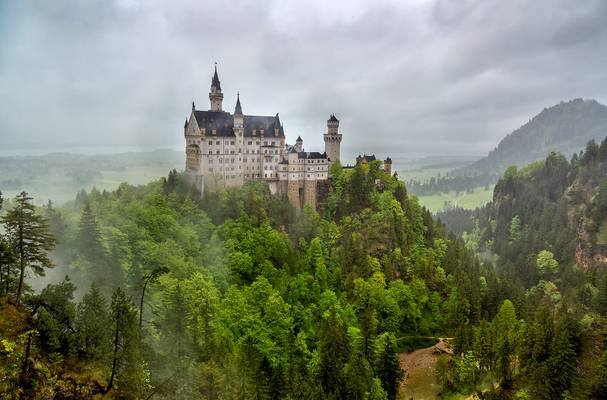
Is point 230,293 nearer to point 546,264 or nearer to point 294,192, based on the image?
point 294,192

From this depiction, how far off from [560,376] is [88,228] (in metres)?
59.3

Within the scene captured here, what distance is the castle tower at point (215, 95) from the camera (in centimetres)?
9150

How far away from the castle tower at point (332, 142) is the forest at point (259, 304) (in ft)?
15.7

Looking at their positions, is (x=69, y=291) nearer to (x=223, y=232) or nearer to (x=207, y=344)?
(x=207, y=344)

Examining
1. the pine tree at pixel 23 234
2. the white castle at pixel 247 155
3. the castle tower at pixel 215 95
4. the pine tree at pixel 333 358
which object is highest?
the castle tower at pixel 215 95

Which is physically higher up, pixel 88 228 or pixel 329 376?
pixel 88 228

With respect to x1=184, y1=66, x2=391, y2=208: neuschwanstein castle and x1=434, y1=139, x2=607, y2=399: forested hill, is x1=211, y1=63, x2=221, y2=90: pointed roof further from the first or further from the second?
x1=434, y1=139, x2=607, y2=399: forested hill

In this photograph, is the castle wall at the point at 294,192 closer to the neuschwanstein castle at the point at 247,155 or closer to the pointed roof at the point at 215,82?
the neuschwanstein castle at the point at 247,155

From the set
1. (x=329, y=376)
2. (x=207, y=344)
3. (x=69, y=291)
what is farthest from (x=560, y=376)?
(x=69, y=291)

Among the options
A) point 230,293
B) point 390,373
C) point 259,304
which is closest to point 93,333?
point 230,293

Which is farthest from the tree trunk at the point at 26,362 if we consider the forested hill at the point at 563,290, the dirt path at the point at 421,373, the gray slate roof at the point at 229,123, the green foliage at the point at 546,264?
the green foliage at the point at 546,264

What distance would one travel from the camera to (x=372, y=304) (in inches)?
2913

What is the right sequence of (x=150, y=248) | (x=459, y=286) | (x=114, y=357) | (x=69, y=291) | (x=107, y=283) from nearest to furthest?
(x=114, y=357), (x=69, y=291), (x=107, y=283), (x=150, y=248), (x=459, y=286)

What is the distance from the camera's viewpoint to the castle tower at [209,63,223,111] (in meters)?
91.5
